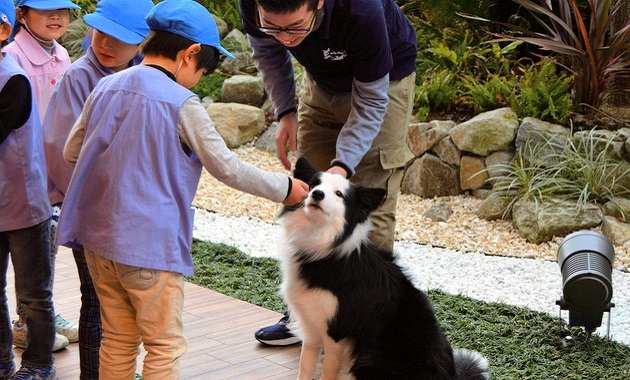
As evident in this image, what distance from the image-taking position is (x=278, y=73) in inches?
145

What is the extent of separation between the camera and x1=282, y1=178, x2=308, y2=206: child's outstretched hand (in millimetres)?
2740

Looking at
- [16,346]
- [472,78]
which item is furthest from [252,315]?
[472,78]

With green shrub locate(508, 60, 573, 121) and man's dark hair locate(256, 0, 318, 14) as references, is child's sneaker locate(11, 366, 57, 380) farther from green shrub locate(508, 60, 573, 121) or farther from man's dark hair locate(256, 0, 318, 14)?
green shrub locate(508, 60, 573, 121)

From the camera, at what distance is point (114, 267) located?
2602 millimetres

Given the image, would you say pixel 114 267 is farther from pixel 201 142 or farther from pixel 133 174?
pixel 201 142

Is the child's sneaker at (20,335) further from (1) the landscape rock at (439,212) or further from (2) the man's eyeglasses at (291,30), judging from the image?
(1) the landscape rock at (439,212)

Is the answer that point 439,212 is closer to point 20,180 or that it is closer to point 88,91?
point 88,91

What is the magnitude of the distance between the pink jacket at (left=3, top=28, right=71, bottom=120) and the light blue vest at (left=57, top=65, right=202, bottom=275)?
3.92 ft

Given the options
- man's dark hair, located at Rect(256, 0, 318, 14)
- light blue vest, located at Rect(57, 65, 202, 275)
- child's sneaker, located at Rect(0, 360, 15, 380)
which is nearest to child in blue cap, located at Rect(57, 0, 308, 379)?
light blue vest, located at Rect(57, 65, 202, 275)

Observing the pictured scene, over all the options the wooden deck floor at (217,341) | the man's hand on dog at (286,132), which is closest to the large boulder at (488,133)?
the wooden deck floor at (217,341)

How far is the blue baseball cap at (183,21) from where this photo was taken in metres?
2.54

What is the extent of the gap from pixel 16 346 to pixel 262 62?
5.47 ft

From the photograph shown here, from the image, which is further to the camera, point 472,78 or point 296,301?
point 472,78

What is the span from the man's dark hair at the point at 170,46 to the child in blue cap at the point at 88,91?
0.48 meters
